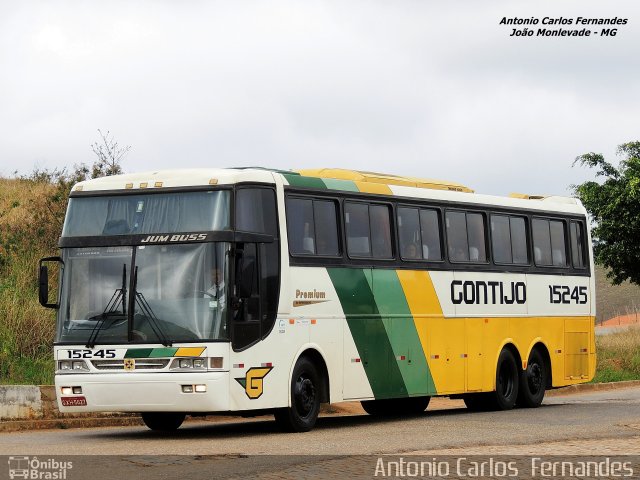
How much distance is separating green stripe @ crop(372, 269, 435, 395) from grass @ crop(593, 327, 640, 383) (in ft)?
46.6

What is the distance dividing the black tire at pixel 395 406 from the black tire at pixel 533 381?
1.88m

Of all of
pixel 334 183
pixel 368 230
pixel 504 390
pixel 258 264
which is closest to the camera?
pixel 258 264

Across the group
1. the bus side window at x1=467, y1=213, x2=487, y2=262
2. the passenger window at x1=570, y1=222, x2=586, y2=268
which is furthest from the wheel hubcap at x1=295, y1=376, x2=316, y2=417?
the passenger window at x1=570, y1=222, x2=586, y2=268

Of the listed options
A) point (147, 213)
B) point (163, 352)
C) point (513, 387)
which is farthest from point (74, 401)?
point (513, 387)

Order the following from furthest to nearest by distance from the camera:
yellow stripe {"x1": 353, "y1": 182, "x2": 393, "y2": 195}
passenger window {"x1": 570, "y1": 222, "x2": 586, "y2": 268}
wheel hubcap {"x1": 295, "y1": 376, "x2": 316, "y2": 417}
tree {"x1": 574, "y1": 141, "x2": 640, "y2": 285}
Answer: tree {"x1": 574, "y1": 141, "x2": 640, "y2": 285}
passenger window {"x1": 570, "y1": 222, "x2": 586, "y2": 268}
yellow stripe {"x1": 353, "y1": 182, "x2": 393, "y2": 195}
wheel hubcap {"x1": 295, "y1": 376, "x2": 316, "y2": 417}

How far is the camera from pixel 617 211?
5094cm

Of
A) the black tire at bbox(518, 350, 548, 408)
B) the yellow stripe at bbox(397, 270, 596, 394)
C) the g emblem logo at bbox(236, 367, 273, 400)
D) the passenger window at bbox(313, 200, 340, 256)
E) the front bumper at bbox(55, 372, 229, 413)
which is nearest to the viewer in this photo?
the front bumper at bbox(55, 372, 229, 413)

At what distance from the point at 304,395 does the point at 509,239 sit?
7135mm

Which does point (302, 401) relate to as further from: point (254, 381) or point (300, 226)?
point (300, 226)

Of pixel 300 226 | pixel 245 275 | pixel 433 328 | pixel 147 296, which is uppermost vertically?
pixel 300 226

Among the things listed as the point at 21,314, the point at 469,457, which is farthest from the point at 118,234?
the point at 21,314

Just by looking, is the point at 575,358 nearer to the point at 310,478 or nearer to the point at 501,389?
the point at 501,389

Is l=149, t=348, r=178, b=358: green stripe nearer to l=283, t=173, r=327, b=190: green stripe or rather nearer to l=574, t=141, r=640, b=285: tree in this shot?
l=283, t=173, r=327, b=190: green stripe

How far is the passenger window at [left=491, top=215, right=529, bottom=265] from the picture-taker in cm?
2422
